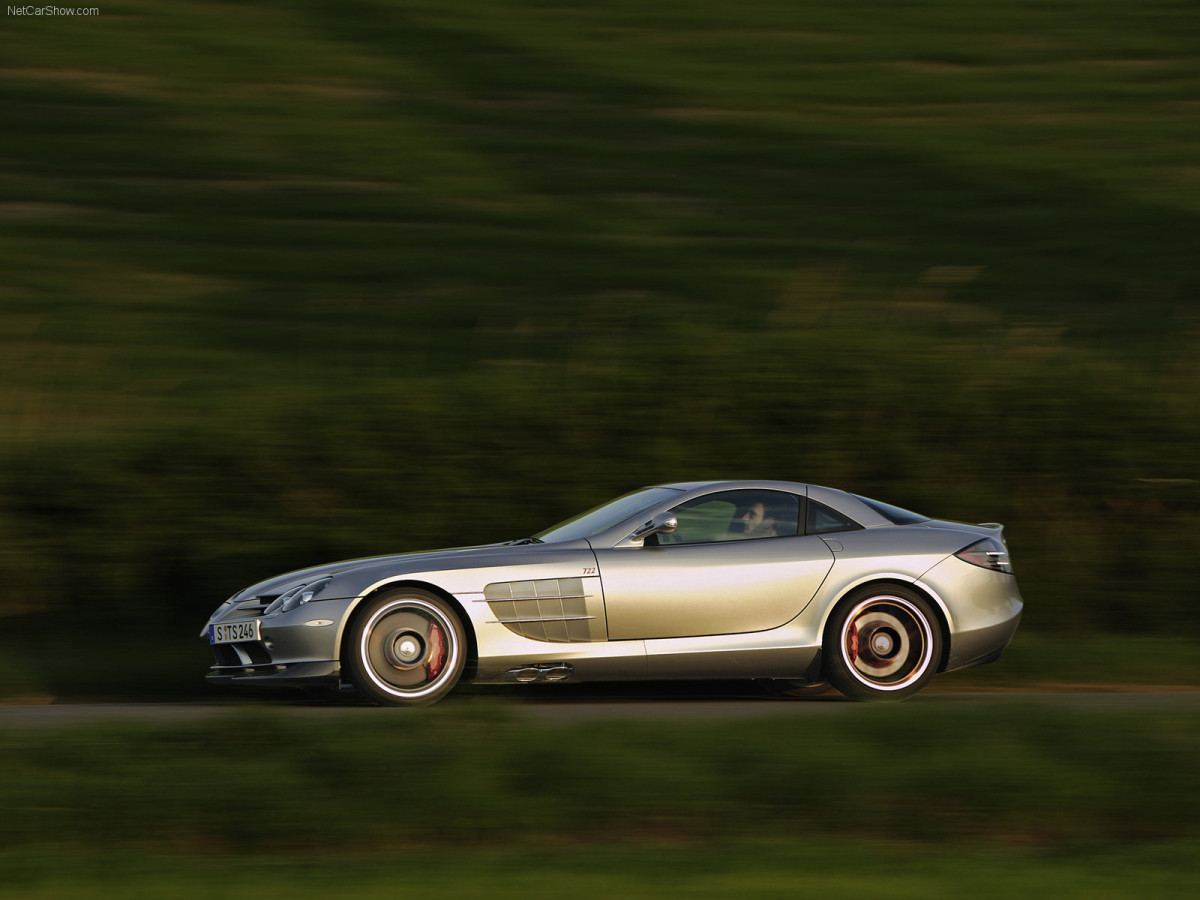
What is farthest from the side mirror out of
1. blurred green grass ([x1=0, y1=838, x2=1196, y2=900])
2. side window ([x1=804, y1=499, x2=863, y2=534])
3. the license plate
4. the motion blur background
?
blurred green grass ([x1=0, y1=838, x2=1196, y2=900])

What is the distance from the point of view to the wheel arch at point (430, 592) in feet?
25.6

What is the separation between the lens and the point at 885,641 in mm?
8312

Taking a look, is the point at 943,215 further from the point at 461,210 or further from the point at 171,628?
the point at 171,628

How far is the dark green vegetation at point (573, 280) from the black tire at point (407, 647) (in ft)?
10.1

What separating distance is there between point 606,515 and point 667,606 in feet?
2.91

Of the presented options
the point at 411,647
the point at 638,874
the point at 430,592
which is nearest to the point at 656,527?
the point at 430,592

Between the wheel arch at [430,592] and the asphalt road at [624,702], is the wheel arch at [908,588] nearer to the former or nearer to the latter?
the asphalt road at [624,702]

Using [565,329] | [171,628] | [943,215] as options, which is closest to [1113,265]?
[943,215]

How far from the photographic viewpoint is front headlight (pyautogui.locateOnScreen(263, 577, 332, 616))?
7883mm

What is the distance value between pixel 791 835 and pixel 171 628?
726 cm

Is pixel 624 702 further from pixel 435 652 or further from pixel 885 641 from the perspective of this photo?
pixel 885 641

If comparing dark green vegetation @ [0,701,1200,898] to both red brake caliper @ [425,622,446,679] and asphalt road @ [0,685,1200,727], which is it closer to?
asphalt road @ [0,685,1200,727]

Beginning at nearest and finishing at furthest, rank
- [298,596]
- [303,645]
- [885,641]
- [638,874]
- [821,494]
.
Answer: [638,874]
[303,645]
[298,596]
[885,641]
[821,494]

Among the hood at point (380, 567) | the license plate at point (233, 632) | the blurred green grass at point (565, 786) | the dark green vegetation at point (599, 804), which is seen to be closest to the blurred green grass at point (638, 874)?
the dark green vegetation at point (599, 804)
